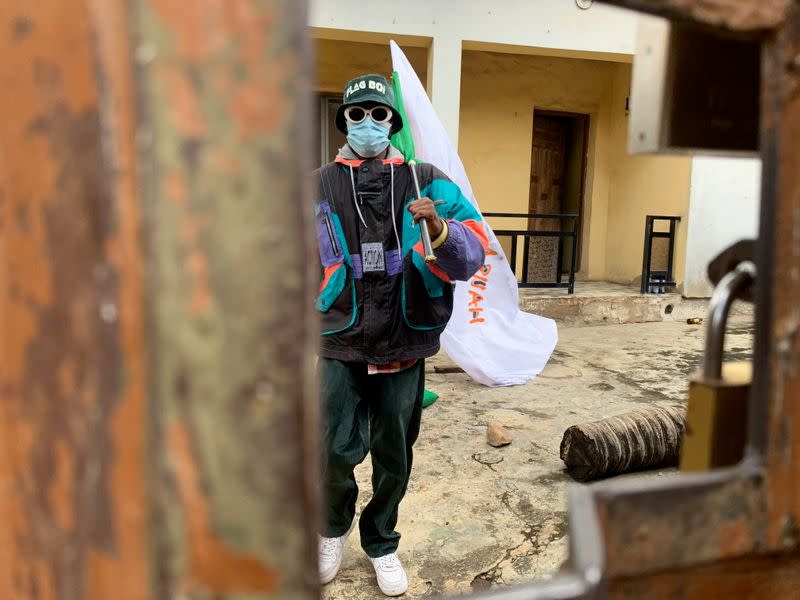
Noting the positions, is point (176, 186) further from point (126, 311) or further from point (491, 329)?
point (491, 329)

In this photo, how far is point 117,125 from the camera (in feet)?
1.19

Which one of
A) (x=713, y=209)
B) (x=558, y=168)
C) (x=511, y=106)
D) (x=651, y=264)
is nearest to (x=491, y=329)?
(x=651, y=264)

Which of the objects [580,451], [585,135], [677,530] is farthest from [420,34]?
[677,530]

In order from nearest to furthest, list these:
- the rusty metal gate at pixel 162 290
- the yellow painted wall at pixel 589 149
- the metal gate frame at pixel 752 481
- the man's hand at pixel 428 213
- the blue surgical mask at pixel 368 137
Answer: the rusty metal gate at pixel 162 290, the metal gate frame at pixel 752 481, the man's hand at pixel 428 213, the blue surgical mask at pixel 368 137, the yellow painted wall at pixel 589 149

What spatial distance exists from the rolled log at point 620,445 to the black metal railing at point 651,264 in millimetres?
3922

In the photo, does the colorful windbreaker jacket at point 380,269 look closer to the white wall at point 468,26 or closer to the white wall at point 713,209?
the white wall at point 468,26

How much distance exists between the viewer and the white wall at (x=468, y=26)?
5.39 meters

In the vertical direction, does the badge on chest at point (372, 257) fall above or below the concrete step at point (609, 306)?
above

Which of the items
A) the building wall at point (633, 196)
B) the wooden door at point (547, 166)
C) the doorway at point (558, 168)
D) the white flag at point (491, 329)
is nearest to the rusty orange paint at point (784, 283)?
the white flag at point (491, 329)

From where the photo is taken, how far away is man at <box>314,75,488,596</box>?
2100 millimetres

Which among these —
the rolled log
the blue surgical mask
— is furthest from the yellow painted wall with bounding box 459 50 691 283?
the blue surgical mask

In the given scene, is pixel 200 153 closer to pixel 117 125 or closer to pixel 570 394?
pixel 117 125

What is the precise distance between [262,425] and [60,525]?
0.20 m

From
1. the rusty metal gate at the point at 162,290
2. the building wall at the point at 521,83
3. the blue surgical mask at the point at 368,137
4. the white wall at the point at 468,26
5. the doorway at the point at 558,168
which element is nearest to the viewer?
the rusty metal gate at the point at 162,290
